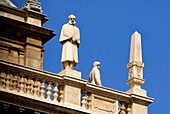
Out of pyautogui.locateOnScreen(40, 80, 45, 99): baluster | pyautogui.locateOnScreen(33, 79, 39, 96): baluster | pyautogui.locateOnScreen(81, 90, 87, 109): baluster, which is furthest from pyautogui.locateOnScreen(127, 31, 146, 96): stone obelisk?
pyautogui.locateOnScreen(33, 79, 39, 96): baluster

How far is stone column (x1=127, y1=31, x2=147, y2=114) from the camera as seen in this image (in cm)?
3731

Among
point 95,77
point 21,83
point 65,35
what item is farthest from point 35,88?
point 95,77

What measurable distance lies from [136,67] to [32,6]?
7.53 metres

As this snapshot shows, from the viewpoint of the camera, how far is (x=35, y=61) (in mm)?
41750

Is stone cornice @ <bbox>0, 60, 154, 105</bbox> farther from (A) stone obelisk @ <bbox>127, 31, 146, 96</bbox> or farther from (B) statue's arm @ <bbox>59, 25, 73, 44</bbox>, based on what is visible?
(B) statue's arm @ <bbox>59, 25, 73, 44</bbox>

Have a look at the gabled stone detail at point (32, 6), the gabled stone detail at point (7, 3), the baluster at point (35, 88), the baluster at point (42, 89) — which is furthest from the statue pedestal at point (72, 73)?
the gabled stone detail at point (7, 3)

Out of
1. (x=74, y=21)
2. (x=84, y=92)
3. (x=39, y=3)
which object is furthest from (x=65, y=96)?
(x=39, y=3)

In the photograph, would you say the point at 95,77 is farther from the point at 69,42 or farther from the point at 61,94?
the point at 61,94

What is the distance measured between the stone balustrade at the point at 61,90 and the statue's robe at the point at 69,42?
117cm

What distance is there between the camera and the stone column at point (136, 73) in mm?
37312

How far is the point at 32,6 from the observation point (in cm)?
4331

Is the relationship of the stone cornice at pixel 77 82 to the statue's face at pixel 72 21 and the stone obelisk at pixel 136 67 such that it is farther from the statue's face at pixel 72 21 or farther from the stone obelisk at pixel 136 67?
the statue's face at pixel 72 21

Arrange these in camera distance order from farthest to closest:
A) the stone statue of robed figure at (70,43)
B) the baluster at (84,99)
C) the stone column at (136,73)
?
the stone column at (136,73) < the stone statue of robed figure at (70,43) < the baluster at (84,99)

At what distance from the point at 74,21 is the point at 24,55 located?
→ 494cm
